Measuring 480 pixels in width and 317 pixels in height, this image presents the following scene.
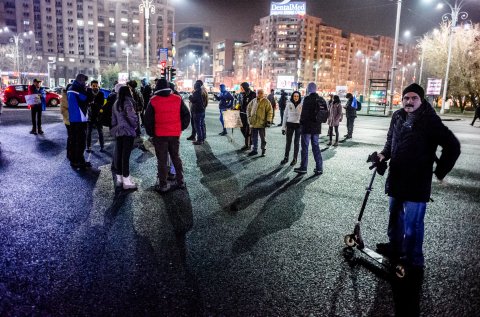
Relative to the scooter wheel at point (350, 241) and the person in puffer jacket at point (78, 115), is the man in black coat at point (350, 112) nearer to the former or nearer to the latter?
the person in puffer jacket at point (78, 115)

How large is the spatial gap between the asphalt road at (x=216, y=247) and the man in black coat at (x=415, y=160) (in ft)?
1.69

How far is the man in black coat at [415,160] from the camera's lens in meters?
3.79

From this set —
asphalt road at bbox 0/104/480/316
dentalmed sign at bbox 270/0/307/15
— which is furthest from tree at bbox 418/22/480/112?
asphalt road at bbox 0/104/480/316

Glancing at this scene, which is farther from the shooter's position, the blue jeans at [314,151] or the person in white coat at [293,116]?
the person in white coat at [293,116]

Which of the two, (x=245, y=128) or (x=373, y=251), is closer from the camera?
(x=373, y=251)

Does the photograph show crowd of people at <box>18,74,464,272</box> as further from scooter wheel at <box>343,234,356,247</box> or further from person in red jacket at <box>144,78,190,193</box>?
scooter wheel at <box>343,234,356,247</box>

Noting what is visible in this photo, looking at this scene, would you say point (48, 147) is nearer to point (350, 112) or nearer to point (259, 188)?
point (259, 188)

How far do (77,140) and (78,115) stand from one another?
64 cm

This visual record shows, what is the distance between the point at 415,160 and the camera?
3908mm

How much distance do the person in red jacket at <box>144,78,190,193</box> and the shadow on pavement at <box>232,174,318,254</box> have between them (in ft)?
Result: 5.64

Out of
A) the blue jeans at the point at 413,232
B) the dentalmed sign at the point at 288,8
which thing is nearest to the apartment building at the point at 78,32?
the dentalmed sign at the point at 288,8

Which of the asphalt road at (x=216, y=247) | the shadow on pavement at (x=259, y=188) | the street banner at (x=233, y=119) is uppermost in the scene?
the street banner at (x=233, y=119)

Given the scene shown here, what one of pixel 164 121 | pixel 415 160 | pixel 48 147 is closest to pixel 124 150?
pixel 164 121

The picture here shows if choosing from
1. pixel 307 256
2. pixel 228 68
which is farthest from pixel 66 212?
pixel 228 68
